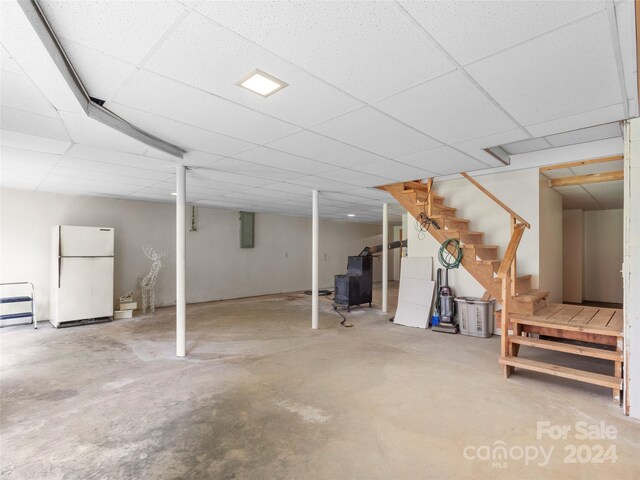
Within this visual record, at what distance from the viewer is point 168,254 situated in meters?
7.52

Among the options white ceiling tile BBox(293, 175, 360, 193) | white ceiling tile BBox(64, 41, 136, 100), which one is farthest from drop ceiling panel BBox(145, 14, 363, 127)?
white ceiling tile BBox(293, 175, 360, 193)

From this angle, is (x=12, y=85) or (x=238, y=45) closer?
(x=238, y=45)

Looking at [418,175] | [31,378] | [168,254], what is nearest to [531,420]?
[418,175]

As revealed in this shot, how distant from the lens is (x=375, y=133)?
9.61 feet

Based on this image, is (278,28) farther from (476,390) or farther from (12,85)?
(476,390)

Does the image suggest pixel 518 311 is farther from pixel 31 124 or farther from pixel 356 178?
pixel 31 124

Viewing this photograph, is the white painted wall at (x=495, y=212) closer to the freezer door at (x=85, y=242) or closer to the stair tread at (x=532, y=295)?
the stair tread at (x=532, y=295)

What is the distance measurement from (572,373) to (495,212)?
281 cm

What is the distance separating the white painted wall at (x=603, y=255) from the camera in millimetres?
7742

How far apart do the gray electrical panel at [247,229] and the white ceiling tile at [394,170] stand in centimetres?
517

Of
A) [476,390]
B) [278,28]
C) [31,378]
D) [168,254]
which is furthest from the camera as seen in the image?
[168,254]

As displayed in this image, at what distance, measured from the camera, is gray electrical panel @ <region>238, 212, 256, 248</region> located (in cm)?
881

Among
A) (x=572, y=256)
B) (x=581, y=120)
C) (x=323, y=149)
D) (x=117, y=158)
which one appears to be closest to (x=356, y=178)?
(x=323, y=149)

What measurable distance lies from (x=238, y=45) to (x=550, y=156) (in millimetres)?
4368
